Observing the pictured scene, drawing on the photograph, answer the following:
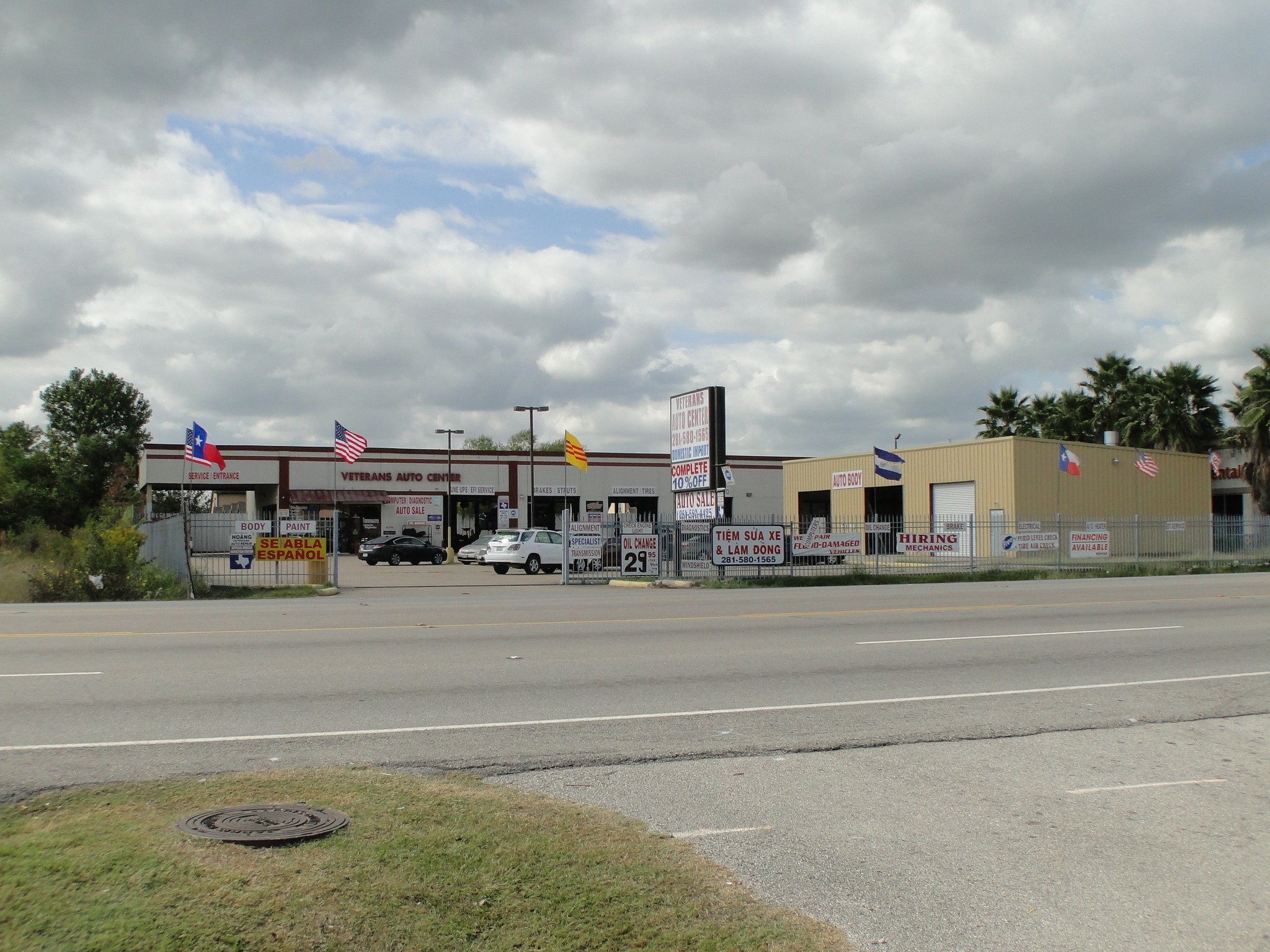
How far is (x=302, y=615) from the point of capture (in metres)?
18.0

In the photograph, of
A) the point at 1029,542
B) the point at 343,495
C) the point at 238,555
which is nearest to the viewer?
the point at 238,555

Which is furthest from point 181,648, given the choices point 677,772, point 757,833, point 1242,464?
point 1242,464

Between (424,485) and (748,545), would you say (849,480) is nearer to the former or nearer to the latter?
(748,545)

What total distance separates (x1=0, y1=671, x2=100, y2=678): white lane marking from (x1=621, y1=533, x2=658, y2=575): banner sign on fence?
18.9m

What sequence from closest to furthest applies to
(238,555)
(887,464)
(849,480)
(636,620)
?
(636,620) → (238,555) → (887,464) → (849,480)

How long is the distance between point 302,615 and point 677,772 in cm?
1282

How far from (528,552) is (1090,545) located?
19.6 meters

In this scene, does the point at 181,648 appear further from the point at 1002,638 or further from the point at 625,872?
the point at 1002,638

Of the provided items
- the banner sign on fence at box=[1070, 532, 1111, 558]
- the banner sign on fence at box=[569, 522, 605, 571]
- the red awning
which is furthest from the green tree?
the banner sign on fence at box=[1070, 532, 1111, 558]

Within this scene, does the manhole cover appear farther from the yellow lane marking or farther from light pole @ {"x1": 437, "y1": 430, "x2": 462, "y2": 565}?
light pole @ {"x1": 437, "y1": 430, "x2": 462, "y2": 565}

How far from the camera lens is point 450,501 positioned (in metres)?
56.9

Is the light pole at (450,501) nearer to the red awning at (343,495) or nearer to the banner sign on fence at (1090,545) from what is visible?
the red awning at (343,495)

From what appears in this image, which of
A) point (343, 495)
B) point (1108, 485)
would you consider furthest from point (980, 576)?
point (343, 495)

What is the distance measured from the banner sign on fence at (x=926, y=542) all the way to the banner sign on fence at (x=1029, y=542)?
2.38 metres
